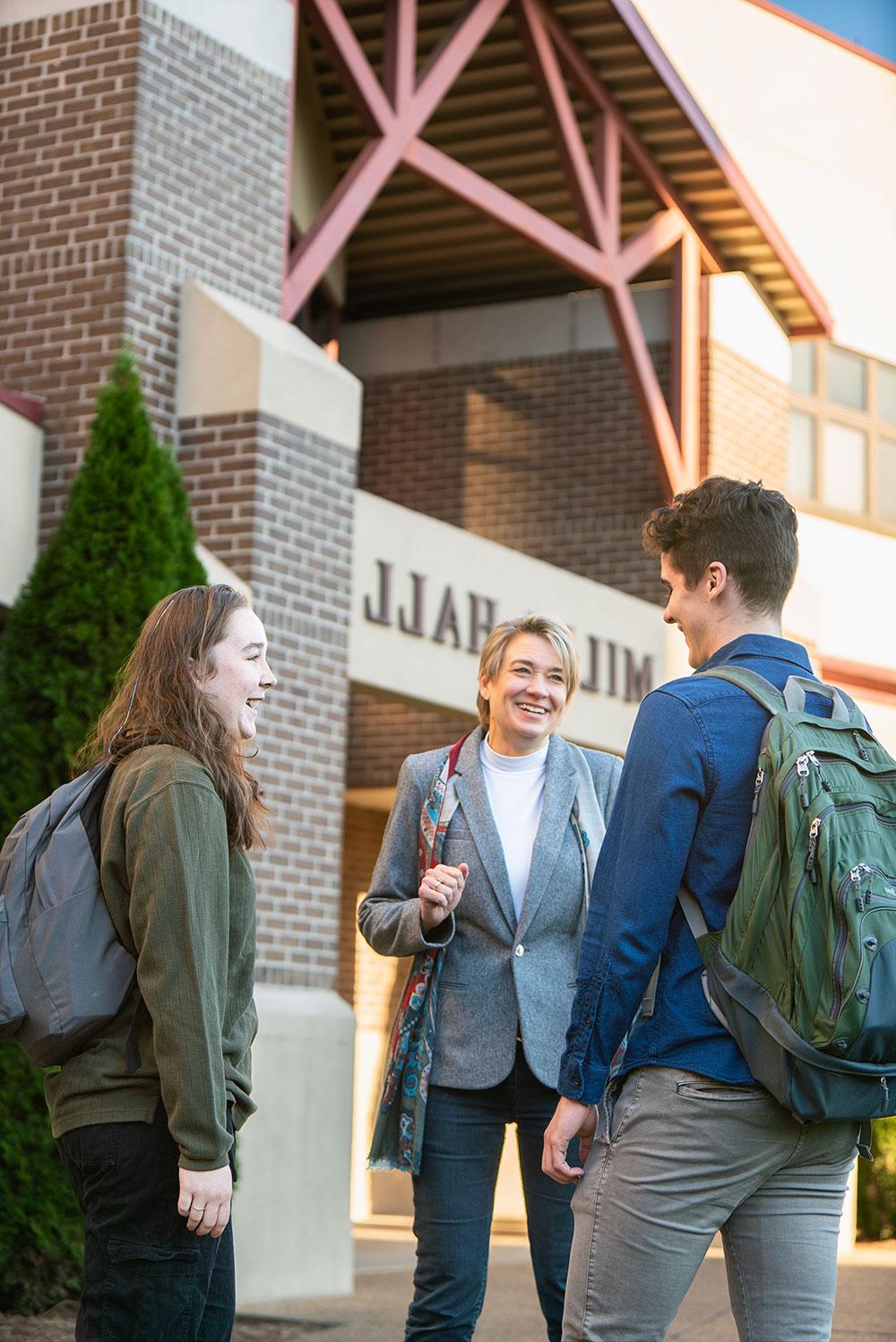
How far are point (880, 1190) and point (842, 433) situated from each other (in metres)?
6.30

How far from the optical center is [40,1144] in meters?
7.32

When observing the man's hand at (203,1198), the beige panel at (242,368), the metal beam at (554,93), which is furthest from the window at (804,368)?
the man's hand at (203,1198)

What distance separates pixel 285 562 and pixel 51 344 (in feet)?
5.03

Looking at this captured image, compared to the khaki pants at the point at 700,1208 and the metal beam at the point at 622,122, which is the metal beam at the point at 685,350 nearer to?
the metal beam at the point at 622,122

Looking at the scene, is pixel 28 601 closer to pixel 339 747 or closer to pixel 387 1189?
pixel 339 747

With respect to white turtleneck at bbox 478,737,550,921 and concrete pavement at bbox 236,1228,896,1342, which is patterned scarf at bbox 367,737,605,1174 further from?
concrete pavement at bbox 236,1228,896,1342

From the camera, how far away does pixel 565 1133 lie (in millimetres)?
2959

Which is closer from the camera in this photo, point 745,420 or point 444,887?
point 444,887

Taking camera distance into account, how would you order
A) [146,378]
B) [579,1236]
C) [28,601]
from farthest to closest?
[146,378], [28,601], [579,1236]

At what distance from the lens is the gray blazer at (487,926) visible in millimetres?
4246

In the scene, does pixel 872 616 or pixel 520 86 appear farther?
pixel 872 616

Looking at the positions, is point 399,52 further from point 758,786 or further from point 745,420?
point 758,786

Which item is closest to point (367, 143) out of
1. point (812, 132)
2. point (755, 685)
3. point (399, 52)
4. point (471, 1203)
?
point (399, 52)

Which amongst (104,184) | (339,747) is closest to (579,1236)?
(339,747)
